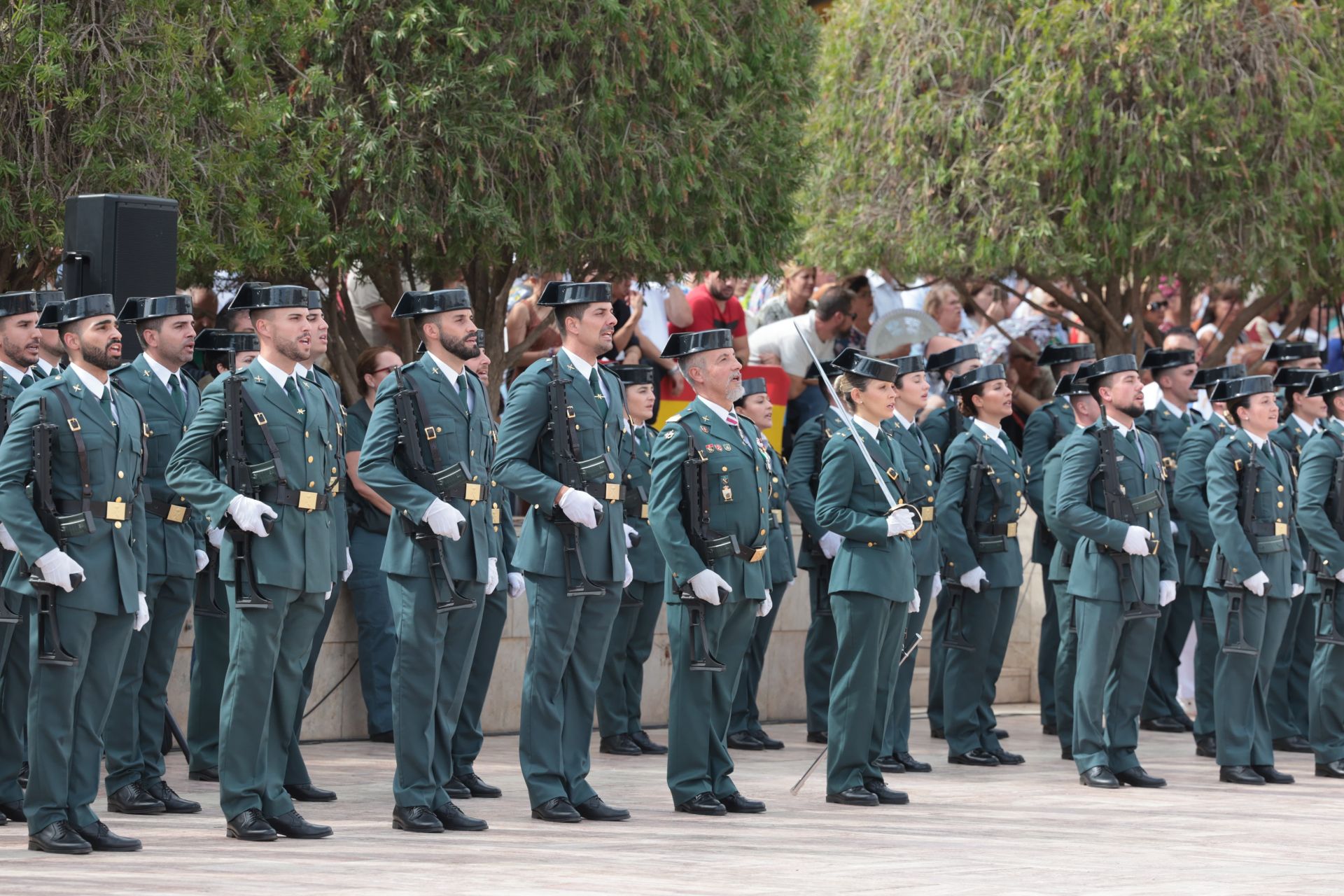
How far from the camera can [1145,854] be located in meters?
8.80

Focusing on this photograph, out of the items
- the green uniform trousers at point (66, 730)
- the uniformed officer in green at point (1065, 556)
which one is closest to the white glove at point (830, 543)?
the uniformed officer in green at point (1065, 556)

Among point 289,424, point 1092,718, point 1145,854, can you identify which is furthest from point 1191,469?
point 289,424

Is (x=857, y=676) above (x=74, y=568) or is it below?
below

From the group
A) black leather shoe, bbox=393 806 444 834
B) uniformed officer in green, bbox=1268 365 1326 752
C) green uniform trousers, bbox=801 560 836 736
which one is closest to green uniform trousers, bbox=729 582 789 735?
green uniform trousers, bbox=801 560 836 736

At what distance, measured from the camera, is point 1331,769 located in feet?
38.5

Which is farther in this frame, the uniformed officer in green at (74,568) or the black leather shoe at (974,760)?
the black leather shoe at (974,760)

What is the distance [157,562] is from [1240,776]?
18.7 feet

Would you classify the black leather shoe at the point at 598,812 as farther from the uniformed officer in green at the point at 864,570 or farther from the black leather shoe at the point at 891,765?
the black leather shoe at the point at 891,765

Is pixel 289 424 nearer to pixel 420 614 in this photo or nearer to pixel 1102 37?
pixel 420 614

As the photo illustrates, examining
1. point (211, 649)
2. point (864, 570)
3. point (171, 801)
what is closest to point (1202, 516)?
point (864, 570)

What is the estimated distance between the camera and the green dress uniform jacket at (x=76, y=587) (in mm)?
7988

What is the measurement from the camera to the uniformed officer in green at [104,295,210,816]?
9.28m

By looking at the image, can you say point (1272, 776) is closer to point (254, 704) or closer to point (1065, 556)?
point (1065, 556)

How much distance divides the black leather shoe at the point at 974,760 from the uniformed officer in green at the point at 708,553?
281cm
